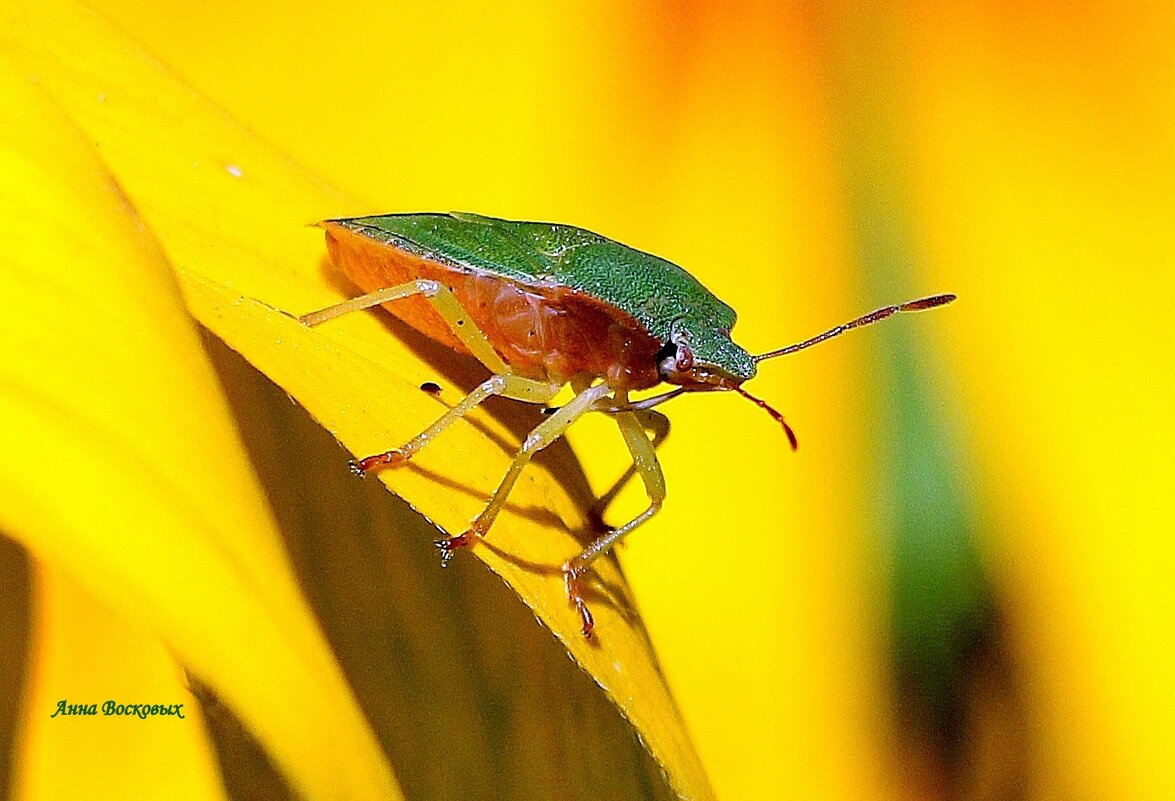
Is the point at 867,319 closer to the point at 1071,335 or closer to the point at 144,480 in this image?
the point at 1071,335

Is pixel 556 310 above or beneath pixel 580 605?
above

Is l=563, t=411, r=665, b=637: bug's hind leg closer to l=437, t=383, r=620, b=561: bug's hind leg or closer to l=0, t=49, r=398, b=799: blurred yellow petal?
l=437, t=383, r=620, b=561: bug's hind leg

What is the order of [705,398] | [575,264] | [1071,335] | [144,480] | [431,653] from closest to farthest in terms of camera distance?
[144,480] < [431,653] < [575,264] < [1071,335] < [705,398]

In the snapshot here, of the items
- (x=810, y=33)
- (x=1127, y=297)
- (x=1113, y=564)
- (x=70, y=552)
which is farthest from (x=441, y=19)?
(x=70, y=552)

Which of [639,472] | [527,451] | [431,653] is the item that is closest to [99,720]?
[431,653]

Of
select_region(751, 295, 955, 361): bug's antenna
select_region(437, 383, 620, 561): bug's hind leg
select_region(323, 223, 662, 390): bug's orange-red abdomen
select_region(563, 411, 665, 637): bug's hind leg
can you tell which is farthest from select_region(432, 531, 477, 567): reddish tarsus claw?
select_region(751, 295, 955, 361): bug's antenna

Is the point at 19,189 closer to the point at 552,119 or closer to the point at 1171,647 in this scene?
the point at 552,119

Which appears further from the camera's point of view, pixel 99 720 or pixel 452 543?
pixel 99 720
